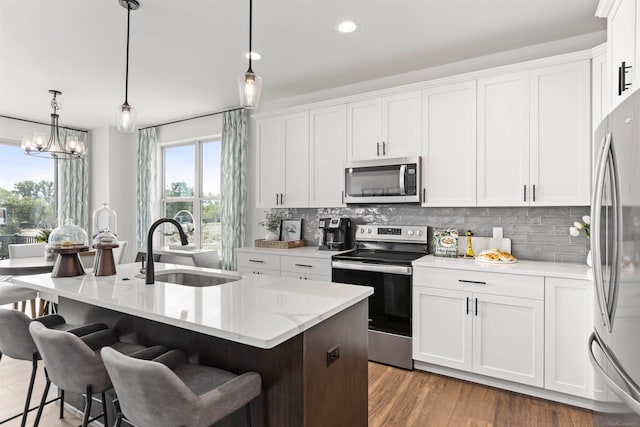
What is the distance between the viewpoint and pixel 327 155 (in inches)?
147

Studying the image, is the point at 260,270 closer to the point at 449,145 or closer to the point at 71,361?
the point at 449,145

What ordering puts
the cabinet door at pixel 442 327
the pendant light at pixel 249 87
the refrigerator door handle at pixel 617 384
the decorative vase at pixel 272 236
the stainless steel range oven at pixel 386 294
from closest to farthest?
1. the refrigerator door handle at pixel 617 384
2. the pendant light at pixel 249 87
3. the cabinet door at pixel 442 327
4. the stainless steel range oven at pixel 386 294
5. the decorative vase at pixel 272 236

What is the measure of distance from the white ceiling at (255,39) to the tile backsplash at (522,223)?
1371 millimetres

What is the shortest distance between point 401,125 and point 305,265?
1584 mm

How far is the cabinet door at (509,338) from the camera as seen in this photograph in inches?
97.5

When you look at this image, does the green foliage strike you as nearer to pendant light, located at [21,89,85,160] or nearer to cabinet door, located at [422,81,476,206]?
cabinet door, located at [422,81,476,206]

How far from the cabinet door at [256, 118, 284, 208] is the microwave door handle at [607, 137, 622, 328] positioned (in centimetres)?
310

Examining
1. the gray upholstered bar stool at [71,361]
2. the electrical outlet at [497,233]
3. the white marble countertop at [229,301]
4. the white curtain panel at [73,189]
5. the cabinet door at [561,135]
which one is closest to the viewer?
the white marble countertop at [229,301]

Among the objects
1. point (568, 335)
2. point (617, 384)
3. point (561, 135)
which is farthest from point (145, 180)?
point (617, 384)

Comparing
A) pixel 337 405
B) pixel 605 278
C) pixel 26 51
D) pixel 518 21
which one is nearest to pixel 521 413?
pixel 605 278

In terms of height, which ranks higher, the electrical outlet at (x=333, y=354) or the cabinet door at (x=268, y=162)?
the cabinet door at (x=268, y=162)

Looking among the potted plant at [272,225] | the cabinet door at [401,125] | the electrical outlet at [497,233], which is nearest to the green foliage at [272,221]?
the potted plant at [272,225]

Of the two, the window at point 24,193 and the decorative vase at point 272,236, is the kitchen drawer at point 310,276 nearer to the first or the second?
the decorative vase at point 272,236

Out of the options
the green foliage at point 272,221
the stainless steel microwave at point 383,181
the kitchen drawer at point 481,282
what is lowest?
the kitchen drawer at point 481,282
